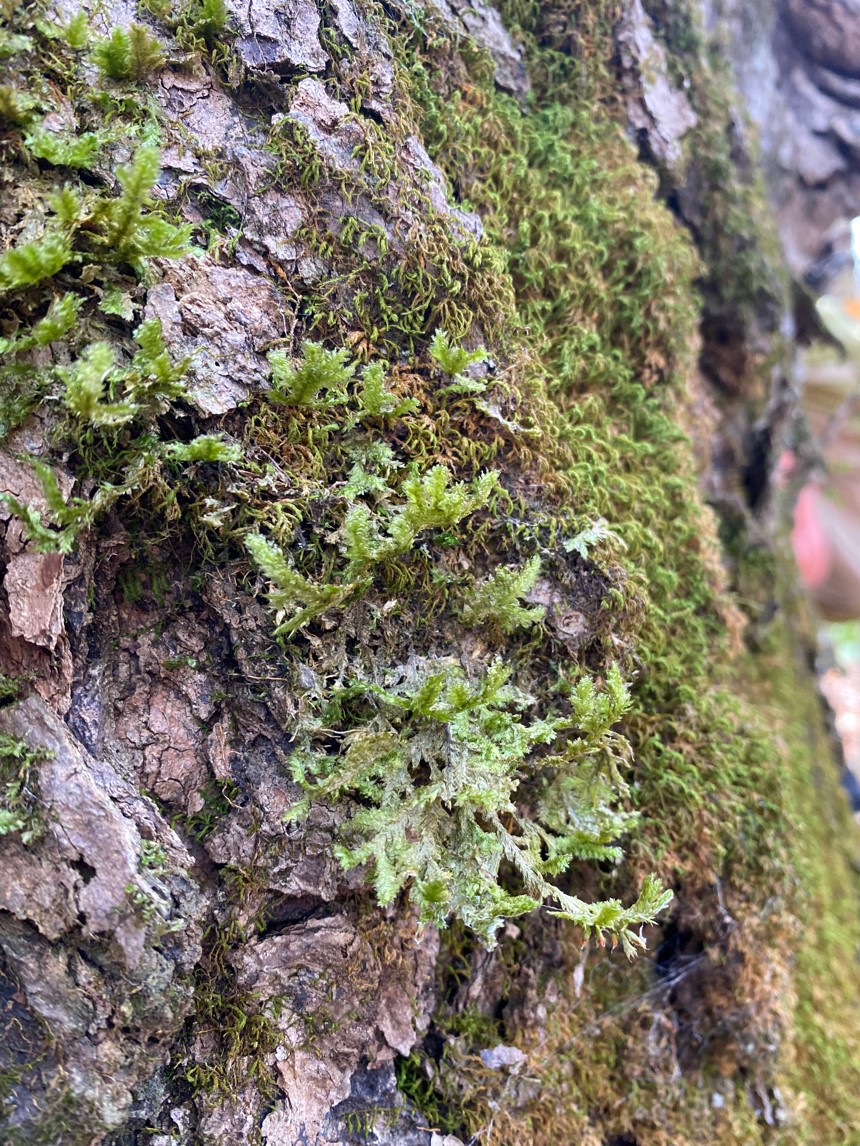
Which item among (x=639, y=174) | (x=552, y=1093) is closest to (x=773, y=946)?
(x=552, y=1093)

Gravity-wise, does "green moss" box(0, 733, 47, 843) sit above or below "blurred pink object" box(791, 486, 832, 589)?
below

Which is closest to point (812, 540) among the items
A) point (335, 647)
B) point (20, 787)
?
point (335, 647)

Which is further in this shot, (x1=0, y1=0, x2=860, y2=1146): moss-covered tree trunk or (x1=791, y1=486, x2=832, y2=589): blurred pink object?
(x1=791, y1=486, x2=832, y2=589): blurred pink object

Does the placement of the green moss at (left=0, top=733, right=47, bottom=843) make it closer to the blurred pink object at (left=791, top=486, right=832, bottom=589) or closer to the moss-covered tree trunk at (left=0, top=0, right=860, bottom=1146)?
the moss-covered tree trunk at (left=0, top=0, right=860, bottom=1146)

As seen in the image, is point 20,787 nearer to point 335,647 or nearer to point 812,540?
point 335,647

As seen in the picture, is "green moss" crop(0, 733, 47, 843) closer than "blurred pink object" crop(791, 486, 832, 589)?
Yes

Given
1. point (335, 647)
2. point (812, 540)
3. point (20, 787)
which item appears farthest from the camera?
point (812, 540)

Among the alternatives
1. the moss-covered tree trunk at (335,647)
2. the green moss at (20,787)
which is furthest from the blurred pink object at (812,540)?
the green moss at (20,787)

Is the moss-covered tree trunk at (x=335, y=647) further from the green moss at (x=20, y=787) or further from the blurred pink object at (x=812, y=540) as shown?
the blurred pink object at (x=812, y=540)

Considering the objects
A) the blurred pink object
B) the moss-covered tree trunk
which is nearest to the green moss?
the moss-covered tree trunk
